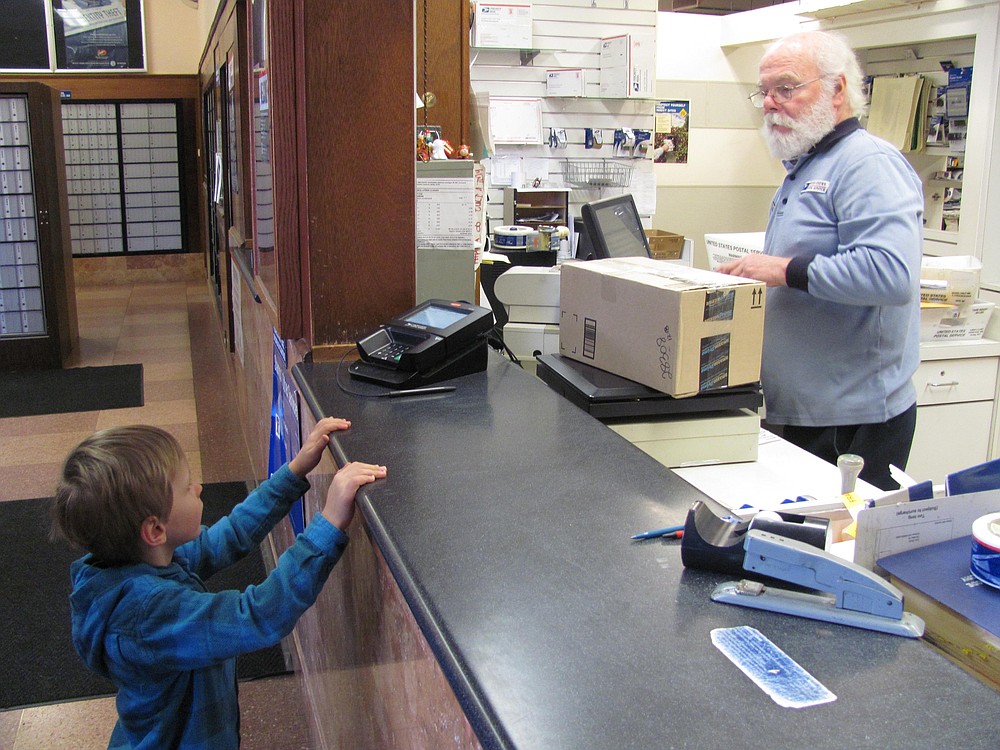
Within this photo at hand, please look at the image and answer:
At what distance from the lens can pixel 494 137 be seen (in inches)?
227

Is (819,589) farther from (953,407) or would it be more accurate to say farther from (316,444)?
(953,407)

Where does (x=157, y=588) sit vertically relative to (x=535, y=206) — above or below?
below

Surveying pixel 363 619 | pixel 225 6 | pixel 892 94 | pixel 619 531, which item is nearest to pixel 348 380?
pixel 363 619

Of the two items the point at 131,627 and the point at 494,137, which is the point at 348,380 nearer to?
the point at 131,627

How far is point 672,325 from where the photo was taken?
197 centimetres

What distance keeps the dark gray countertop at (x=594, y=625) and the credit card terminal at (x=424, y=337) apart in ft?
1.10

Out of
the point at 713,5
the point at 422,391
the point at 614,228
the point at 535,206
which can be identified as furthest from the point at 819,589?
the point at 713,5

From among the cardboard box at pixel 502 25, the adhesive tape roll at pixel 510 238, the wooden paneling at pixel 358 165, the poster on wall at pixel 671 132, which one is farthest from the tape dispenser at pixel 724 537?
the poster on wall at pixel 671 132

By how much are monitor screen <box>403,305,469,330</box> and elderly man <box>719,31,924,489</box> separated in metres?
0.84

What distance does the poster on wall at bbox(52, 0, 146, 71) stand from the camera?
905 centimetres

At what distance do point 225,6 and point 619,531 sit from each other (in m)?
3.35

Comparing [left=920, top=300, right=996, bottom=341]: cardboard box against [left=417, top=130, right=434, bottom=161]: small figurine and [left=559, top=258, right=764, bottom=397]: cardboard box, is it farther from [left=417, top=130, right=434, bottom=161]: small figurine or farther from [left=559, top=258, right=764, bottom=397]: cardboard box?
[left=417, top=130, right=434, bottom=161]: small figurine

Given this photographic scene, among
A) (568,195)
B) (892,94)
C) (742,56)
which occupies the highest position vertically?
(742,56)

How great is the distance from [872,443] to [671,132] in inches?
176
